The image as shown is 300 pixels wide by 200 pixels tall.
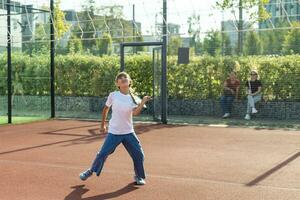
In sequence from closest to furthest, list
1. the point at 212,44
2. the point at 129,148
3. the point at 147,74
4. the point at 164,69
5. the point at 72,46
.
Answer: the point at 129,148 → the point at 164,69 → the point at 147,74 → the point at 212,44 → the point at 72,46

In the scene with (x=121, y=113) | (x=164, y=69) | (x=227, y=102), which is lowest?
(x=227, y=102)

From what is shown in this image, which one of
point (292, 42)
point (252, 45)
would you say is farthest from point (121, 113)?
point (252, 45)

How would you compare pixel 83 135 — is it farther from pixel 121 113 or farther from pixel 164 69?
pixel 121 113

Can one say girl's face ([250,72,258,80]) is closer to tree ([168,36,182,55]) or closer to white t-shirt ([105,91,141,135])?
tree ([168,36,182,55])

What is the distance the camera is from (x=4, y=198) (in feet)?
20.8

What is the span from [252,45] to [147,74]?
12.3 feet

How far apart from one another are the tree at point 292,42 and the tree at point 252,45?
0.82 metres

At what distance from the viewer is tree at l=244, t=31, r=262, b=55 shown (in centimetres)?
1668

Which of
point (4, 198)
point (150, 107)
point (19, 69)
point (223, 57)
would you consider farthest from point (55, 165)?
point (19, 69)

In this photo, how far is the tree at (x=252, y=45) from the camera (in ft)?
54.7

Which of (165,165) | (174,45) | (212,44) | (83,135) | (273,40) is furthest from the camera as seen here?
(174,45)

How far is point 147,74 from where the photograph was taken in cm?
1717

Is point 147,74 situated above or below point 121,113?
above

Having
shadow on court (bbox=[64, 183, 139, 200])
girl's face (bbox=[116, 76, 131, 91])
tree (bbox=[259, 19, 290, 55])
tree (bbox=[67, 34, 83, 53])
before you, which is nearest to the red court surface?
shadow on court (bbox=[64, 183, 139, 200])
